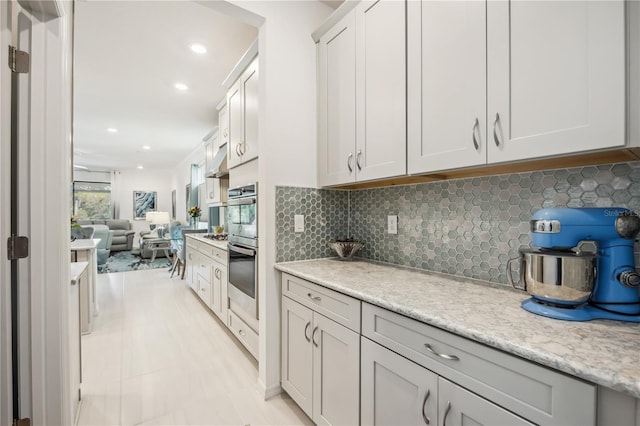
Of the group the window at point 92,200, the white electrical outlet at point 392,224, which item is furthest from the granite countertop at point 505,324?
the window at point 92,200

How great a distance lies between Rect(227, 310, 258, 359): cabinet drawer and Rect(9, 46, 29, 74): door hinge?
79.1 inches

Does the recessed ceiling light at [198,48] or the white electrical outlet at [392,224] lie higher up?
the recessed ceiling light at [198,48]

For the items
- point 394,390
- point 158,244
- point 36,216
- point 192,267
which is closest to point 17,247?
point 36,216

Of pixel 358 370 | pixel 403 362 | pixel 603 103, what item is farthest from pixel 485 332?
pixel 603 103

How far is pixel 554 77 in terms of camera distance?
3.21 ft

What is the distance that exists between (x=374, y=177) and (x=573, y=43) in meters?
0.95

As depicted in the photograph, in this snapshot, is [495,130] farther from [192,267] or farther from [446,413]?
[192,267]

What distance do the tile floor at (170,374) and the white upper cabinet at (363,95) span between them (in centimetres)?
155

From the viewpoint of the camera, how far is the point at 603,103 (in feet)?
2.87

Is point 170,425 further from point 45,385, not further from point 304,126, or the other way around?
point 304,126

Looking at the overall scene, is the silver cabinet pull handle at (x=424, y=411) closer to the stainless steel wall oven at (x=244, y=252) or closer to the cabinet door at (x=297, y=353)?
the cabinet door at (x=297, y=353)

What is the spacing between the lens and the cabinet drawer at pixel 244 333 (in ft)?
7.61

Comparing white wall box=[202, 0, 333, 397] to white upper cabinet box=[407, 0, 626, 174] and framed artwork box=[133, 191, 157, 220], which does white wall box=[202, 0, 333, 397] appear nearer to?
white upper cabinet box=[407, 0, 626, 174]

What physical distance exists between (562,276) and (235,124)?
2620 millimetres
